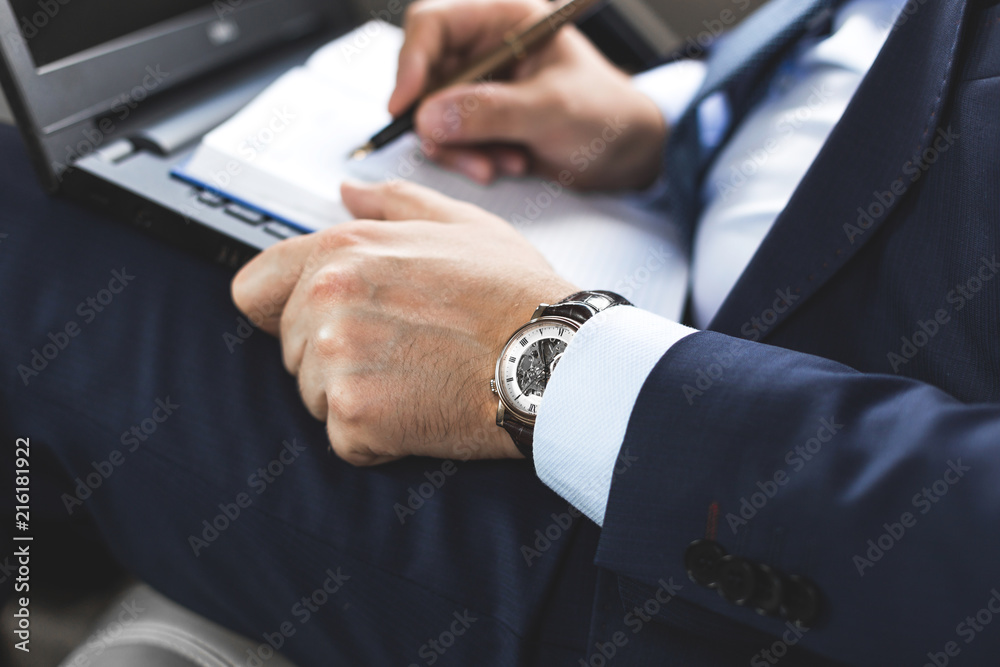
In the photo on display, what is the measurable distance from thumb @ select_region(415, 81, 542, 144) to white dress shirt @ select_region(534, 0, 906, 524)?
233 millimetres

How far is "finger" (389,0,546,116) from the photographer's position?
0.70 metres

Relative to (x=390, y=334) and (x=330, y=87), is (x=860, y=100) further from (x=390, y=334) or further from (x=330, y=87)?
(x=330, y=87)

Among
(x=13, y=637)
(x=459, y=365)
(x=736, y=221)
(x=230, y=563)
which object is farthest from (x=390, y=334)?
(x=13, y=637)

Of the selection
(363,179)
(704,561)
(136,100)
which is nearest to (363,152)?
(363,179)

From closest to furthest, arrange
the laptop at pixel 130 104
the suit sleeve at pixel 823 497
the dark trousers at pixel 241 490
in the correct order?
the suit sleeve at pixel 823 497 < the dark trousers at pixel 241 490 < the laptop at pixel 130 104

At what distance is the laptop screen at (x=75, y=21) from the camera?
1.81 feet

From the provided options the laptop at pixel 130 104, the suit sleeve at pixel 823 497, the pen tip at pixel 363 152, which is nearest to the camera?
the suit sleeve at pixel 823 497

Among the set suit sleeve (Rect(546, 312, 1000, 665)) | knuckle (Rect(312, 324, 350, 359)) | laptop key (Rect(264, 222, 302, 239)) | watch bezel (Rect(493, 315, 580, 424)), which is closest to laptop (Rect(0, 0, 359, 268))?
laptop key (Rect(264, 222, 302, 239))

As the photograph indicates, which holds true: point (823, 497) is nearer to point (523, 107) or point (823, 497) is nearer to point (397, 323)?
point (397, 323)

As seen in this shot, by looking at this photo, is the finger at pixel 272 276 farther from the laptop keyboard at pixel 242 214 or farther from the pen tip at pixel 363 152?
the pen tip at pixel 363 152

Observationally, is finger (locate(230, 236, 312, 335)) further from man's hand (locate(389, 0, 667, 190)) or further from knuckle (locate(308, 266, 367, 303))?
man's hand (locate(389, 0, 667, 190))

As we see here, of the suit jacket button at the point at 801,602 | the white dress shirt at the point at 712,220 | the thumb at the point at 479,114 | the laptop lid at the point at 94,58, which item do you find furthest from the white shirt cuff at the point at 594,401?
the laptop lid at the point at 94,58

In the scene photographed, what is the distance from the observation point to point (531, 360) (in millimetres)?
459

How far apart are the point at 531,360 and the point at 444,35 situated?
1.60 ft
